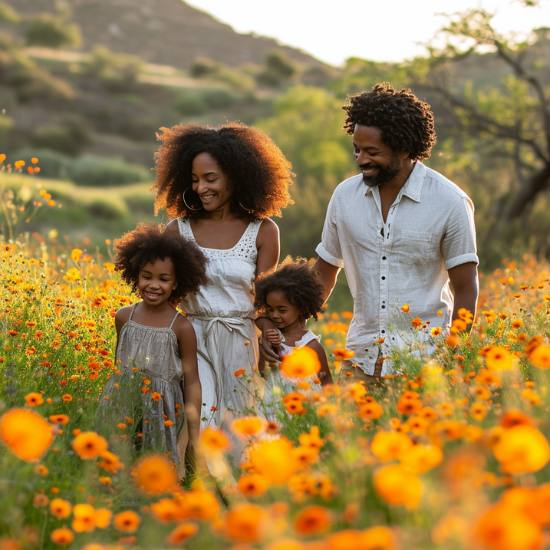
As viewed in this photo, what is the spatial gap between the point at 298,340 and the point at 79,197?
77.7 feet

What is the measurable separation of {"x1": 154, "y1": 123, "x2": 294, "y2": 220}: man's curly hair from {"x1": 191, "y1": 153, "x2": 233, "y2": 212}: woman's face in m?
0.05

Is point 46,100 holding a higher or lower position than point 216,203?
lower

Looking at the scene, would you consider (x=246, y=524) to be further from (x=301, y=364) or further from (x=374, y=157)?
(x=374, y=157)

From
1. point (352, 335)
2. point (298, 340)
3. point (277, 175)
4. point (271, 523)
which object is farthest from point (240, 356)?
point (271, 523)

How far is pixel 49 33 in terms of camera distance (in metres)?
65.6

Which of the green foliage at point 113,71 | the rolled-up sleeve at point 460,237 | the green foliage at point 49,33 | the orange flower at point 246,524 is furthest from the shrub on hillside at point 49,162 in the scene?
the orange flower at point 246,524

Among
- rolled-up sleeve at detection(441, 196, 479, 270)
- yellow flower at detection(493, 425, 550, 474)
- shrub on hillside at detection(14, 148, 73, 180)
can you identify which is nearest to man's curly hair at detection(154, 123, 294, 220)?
rolled-up sleeve at detection(441, 196, 479, 270)

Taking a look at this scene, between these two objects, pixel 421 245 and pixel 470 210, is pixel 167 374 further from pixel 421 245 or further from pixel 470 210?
pixel 470 210

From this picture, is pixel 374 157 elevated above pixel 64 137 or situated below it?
above

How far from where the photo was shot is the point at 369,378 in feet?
17.4

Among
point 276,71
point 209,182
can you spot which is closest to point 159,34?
point 276,71

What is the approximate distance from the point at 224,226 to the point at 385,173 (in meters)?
0.95

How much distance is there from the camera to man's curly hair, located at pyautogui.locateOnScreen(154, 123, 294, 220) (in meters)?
5.46

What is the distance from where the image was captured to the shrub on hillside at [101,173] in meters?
35.8
